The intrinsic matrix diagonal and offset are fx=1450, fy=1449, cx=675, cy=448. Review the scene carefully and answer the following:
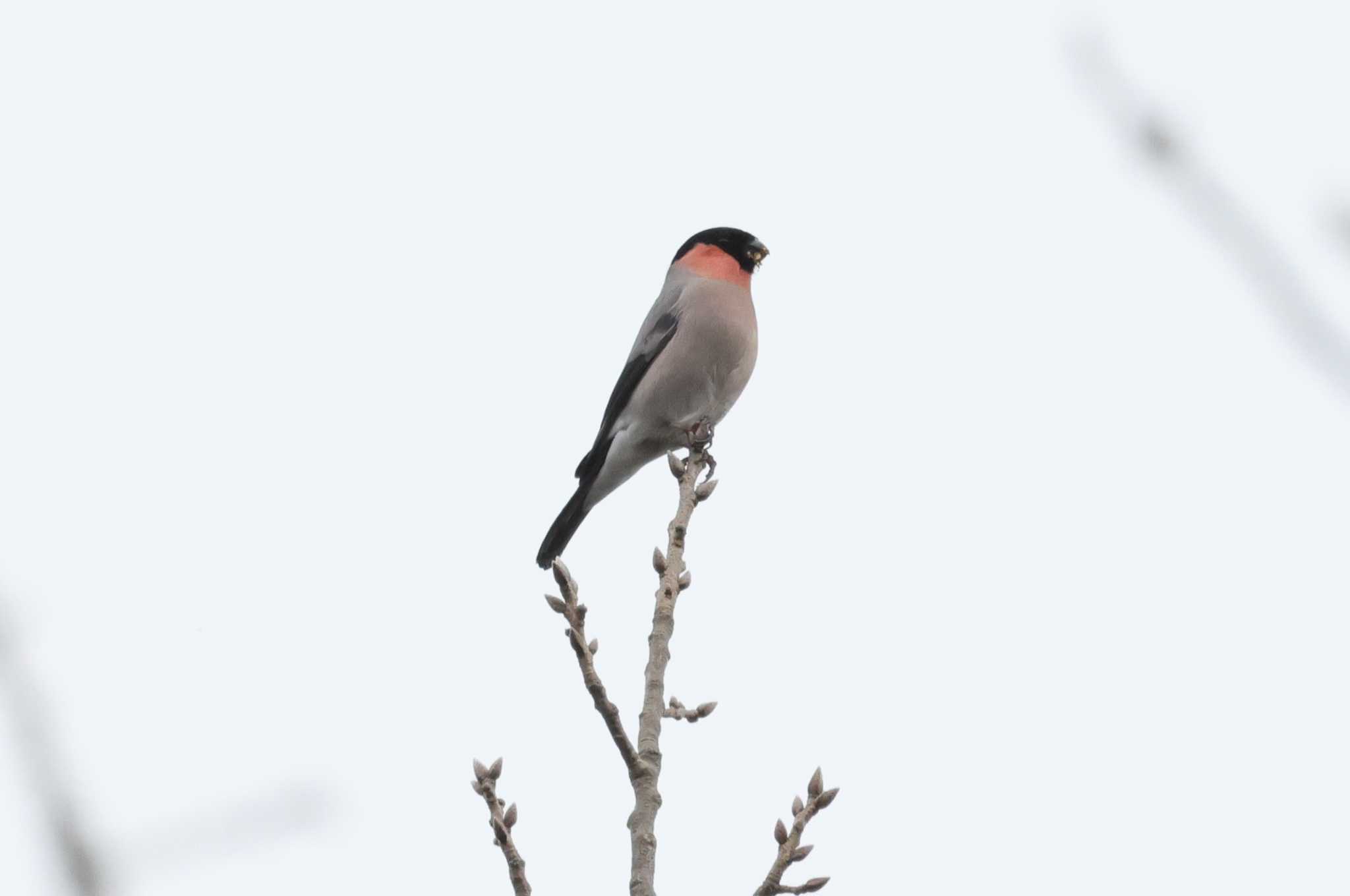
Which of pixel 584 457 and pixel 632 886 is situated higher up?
pixel 584 457

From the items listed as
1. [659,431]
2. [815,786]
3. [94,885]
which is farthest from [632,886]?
[659,431]

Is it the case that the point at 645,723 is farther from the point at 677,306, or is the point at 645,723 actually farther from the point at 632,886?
the point at 677,306

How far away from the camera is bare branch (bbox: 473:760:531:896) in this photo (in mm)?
2467

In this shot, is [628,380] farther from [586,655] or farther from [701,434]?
[586,655]

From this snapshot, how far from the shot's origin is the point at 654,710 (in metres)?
2.73

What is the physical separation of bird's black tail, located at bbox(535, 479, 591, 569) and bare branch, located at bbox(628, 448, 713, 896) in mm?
3672

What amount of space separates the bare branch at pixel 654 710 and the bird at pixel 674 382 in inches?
120

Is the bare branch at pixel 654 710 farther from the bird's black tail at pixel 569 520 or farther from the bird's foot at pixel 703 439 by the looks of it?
the bird's black tail at pixel 569 520

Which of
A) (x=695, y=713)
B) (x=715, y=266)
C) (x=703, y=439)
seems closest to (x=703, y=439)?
(x=703, y=439)

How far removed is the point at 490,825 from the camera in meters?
2.62

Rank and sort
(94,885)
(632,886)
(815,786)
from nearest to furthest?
Answer: (94,885) < (632,886) < (815,786)

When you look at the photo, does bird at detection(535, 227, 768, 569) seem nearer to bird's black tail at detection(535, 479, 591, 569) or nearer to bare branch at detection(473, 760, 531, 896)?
bird's black tail at detection(535, 479, 591, 569)

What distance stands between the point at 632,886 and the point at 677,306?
4.98 m

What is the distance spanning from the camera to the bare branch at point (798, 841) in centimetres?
265
